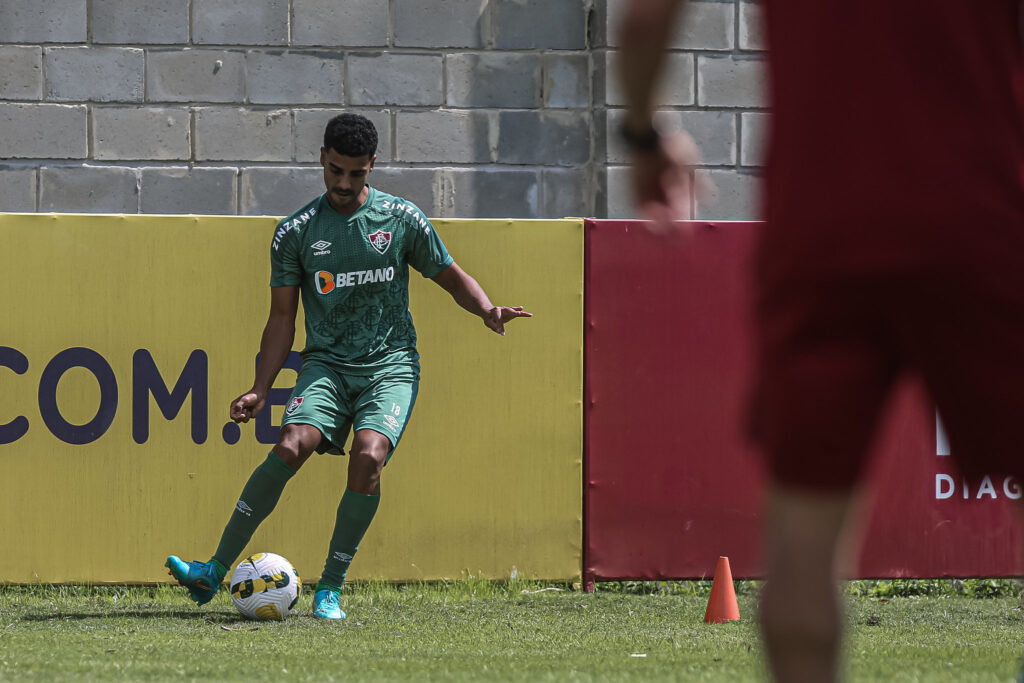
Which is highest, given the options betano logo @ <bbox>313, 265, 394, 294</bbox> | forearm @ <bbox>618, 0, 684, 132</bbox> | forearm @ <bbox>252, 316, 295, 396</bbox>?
forearm @ <bbox>618, 0, 684, 132</bbox>

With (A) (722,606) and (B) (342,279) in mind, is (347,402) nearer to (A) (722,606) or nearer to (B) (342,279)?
(B) (342,279)

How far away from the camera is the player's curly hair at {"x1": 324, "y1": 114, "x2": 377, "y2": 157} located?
19.1 ft

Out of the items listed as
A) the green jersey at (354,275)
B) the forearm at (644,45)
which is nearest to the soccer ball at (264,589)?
the green jersey at (354,275)

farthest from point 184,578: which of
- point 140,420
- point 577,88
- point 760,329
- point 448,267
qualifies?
point 577,88

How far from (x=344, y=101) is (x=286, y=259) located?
371 centimetres

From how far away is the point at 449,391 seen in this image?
694 cm

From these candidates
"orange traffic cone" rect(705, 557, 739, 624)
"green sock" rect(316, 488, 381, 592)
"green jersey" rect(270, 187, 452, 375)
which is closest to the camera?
"green sock" rect(316, 488, 381, 592)

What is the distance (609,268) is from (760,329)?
526cm

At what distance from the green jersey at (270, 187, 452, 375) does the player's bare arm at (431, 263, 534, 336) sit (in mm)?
58

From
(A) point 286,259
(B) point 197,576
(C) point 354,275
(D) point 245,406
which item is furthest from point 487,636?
(A) point 286,259

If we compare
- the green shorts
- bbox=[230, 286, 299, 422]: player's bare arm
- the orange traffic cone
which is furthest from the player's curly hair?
the orange traffic cone

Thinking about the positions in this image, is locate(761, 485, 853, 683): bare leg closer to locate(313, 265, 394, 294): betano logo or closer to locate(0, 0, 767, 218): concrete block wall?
locate(313, 265, 394, 294): betano logo

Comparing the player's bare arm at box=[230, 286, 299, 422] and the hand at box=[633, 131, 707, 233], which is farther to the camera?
the player's bare arm at box=[230, 286, 299, 422]

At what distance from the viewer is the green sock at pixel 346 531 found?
19.0ft
